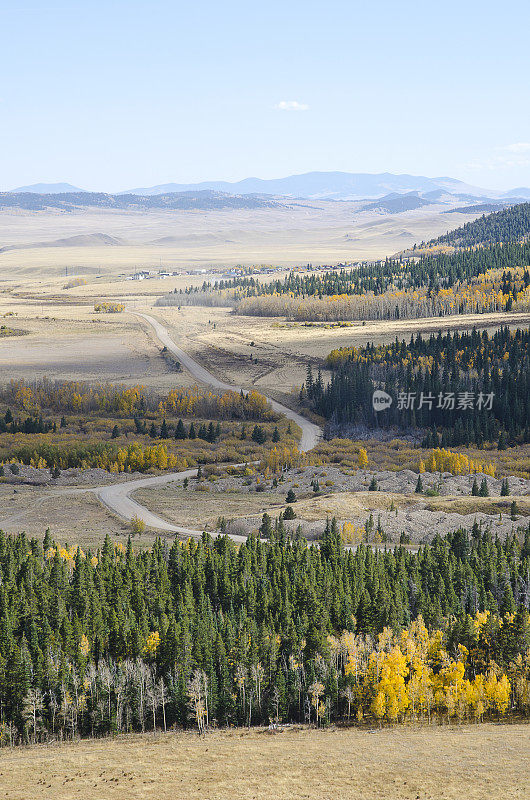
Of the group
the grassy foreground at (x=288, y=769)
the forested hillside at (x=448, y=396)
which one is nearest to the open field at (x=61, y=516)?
the grassy foreground at (x=288, y=769)

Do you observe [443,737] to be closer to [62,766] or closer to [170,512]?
[62,766]

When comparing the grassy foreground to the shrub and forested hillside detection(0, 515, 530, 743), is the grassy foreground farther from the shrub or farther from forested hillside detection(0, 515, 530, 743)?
the shrub

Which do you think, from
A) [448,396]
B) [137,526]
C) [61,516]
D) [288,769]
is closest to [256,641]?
[288,769]

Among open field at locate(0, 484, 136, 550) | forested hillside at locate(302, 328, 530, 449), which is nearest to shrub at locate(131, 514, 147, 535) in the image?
open field at locate(0, 484, 136, 550)

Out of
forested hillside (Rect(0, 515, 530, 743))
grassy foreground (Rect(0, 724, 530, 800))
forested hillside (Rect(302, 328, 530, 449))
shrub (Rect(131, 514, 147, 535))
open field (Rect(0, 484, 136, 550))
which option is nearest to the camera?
grassy foreground (Rect(0, 724, 530, 800))

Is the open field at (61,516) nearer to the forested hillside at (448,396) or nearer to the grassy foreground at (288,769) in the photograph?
the grassy foreground at (288,769)
